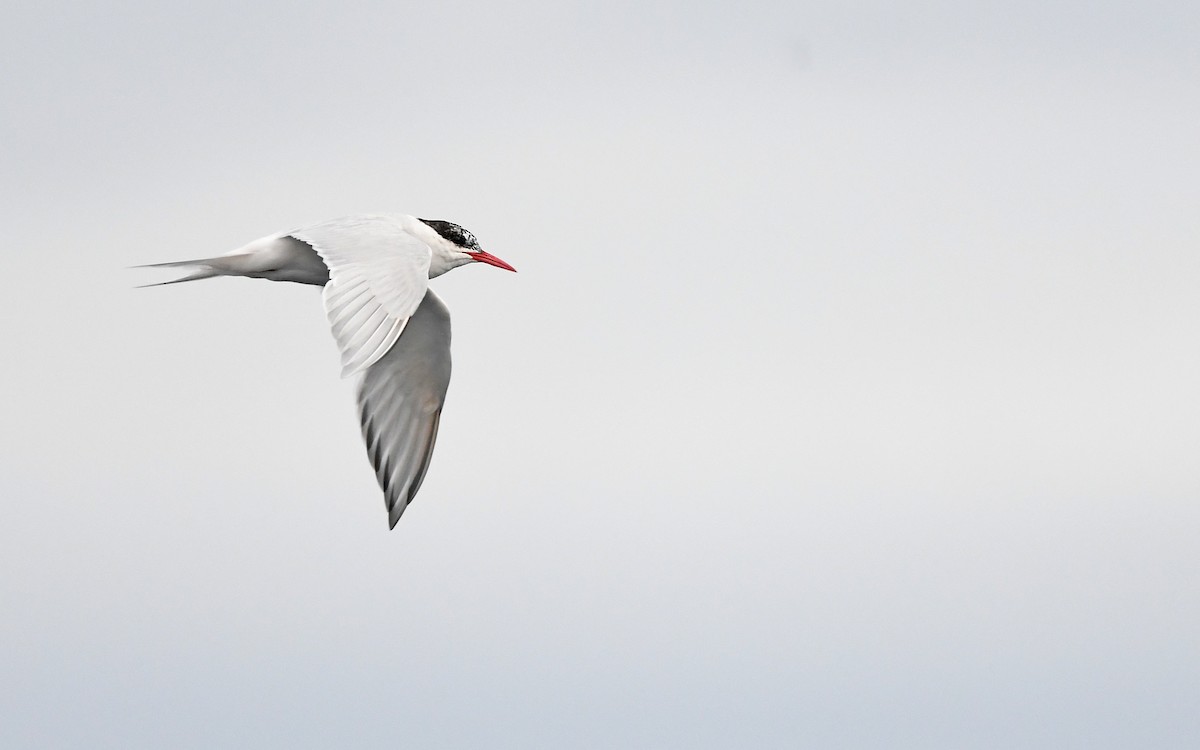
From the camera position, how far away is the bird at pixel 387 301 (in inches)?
577

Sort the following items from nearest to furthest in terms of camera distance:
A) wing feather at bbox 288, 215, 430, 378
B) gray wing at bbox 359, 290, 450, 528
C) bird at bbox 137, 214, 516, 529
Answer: wing feather at bbox 288, 215, 430, 378
bird at bbox 137, 214, 516, 529
gray wing at bbox 359, 290, 450, 528

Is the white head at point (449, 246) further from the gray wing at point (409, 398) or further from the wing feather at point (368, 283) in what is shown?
the wing feather at point (368, 283)

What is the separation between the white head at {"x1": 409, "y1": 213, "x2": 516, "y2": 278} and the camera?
65.0 ft

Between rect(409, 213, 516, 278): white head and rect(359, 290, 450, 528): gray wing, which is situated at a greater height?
rect(409, 213, 516, 278): white head

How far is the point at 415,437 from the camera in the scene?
19.7 meters

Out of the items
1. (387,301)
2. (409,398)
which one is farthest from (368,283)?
(409,398)

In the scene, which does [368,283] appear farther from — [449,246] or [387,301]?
[449,246]

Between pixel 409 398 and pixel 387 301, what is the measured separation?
5.27 m

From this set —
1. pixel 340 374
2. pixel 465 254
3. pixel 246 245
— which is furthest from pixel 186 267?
pixel 340 374

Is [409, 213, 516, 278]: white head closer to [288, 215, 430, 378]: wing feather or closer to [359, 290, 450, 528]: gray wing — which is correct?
[359, 290, 450, 528]: gray wing

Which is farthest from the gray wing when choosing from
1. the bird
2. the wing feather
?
the wing feather

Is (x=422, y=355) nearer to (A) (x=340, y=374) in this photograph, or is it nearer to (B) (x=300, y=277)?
(B) (x=300, y=277)

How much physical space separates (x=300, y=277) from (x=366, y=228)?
187cm

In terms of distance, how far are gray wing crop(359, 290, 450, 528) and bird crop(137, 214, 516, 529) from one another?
0.04ft
